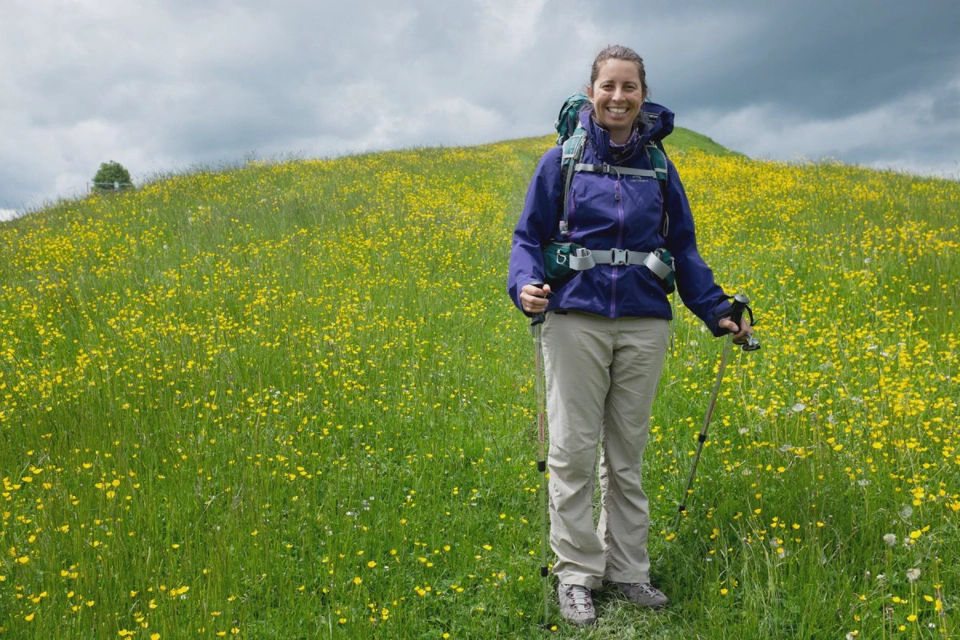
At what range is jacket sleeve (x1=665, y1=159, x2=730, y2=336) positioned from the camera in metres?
3.83

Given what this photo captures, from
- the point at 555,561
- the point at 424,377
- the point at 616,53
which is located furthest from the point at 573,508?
the point at 424,377

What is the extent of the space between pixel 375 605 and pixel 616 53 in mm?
3605

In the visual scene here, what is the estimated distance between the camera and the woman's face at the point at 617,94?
347 cm

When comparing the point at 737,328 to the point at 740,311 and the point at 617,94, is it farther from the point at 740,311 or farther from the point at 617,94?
the point at 617,94

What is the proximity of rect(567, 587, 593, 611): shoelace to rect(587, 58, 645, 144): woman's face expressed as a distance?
273cm

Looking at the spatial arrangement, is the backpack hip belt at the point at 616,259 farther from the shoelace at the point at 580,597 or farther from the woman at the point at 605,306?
the shoelace at the point at 580,597

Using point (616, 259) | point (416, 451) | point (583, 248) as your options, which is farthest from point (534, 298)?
point (416, 451)

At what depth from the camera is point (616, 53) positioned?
3523 mm

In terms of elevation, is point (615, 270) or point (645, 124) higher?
point (645, 124)

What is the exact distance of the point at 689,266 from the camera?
389 centimetres

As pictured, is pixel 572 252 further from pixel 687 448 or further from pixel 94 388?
pixel 94 388

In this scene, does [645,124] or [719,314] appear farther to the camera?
[719,314]

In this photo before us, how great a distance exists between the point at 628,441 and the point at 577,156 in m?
1.73

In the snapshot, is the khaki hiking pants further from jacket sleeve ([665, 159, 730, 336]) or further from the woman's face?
the woman's face
